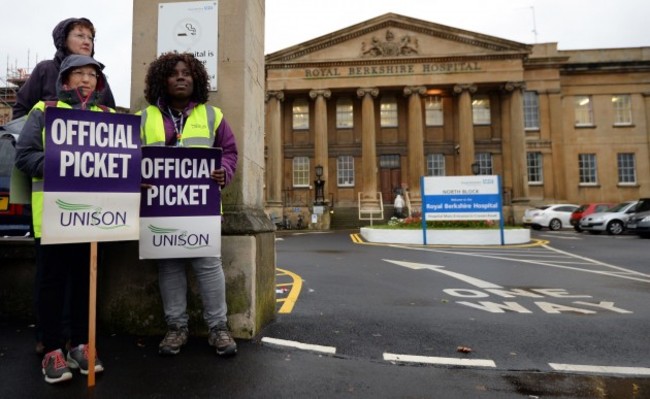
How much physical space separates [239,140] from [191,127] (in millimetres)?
504

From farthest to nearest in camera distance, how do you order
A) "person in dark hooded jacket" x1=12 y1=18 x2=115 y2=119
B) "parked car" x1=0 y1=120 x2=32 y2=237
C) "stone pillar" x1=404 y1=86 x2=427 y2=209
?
1. "stone pillar" x1=404 y1=86 x2=427 y2=209
2. "parked car" x1=0 y1=120 x2=32 y2=237
3. "person in dark hooded jacket" x1=12 y1=18 x2=115 y2=119

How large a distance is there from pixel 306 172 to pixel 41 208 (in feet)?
96.0

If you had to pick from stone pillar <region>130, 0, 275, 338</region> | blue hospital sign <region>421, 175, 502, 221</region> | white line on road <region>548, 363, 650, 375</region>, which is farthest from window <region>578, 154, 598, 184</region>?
stone pillar <region>130, 0, 275, 338</region>

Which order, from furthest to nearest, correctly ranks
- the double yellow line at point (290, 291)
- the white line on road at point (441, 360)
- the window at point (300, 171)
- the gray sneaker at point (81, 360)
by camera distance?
the window at point (300, 171)
the double yellow line at point (290, 291)
the white line on road at point (441, 360)
the gray sneaker at point (81, 360)

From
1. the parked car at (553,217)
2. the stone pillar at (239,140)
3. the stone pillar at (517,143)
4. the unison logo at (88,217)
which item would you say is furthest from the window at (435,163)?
the unison logo at (88,217)

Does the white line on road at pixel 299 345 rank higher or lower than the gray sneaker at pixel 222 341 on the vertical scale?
lower

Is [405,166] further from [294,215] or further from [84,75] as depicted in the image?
[84,75]

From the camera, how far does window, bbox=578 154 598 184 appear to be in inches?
1267

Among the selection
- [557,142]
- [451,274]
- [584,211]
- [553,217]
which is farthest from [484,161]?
[451,274]

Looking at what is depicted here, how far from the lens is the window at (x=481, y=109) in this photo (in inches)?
1247

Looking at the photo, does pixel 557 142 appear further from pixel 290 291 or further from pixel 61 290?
pixel 61 290

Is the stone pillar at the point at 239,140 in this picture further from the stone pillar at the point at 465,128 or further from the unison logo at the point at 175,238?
the stone pillar at the point at 465,128

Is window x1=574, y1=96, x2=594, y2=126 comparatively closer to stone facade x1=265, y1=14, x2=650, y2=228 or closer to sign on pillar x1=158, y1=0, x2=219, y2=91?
stone facade x1=265, y1=14, x2=650, y2=228

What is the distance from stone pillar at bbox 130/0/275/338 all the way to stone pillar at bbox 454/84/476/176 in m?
27.4
